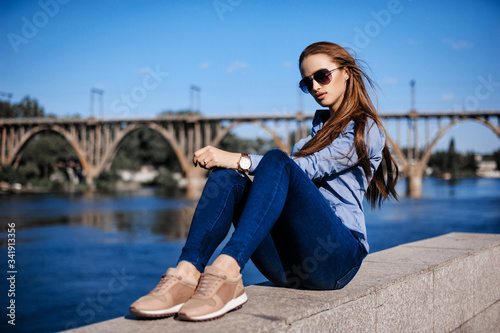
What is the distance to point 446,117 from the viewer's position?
35.8 metres

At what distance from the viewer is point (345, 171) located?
2.16 meters

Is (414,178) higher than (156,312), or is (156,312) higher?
(156,312)

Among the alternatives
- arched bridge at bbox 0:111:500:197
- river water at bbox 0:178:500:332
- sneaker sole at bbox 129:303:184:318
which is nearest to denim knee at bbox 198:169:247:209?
sneaker sole at bbox 129:303:184:318

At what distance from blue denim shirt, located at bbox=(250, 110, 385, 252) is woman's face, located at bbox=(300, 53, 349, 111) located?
0.62 ft

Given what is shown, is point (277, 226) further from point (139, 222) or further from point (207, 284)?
point (139, 222)

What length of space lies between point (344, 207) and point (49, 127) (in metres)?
44.0

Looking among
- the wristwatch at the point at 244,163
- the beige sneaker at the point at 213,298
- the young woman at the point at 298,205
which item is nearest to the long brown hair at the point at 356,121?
the young woman at the point at 298,205

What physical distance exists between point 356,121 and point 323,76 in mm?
260

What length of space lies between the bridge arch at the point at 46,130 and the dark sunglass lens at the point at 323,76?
136ft

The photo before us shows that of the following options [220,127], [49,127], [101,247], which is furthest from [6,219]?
[49,127]

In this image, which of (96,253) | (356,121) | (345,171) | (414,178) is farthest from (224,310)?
(414,178)

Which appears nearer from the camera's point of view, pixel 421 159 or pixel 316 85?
pixel 316 85

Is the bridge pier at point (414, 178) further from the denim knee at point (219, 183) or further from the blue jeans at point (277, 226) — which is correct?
the denim knee at point (219, 183)

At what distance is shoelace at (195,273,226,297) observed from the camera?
165 cm
